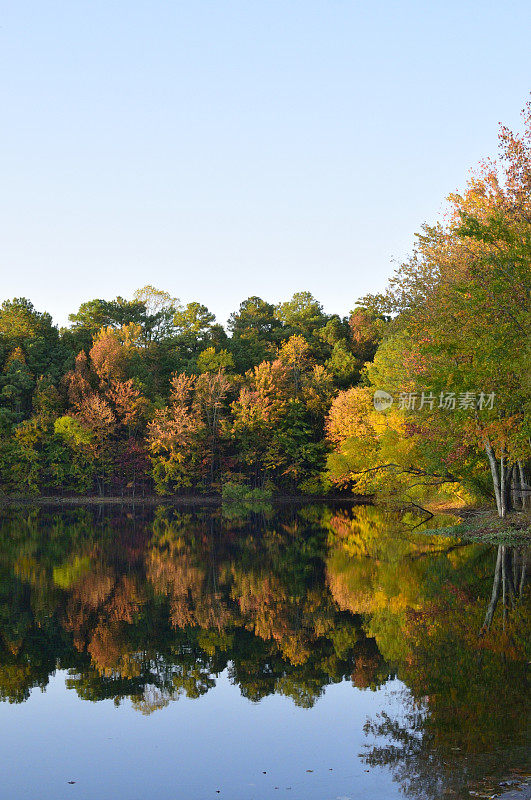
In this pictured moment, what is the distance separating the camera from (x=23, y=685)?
10914 mm

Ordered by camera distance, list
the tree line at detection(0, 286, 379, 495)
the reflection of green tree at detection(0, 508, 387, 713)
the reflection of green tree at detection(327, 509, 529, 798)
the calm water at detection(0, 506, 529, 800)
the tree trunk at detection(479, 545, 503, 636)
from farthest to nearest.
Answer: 1. the tree line at detection(0, 286, 379, 495)
2. the tree trunk at detection(479, 545, 503, 636)
3. the reflection of green tree at detection(0, 508, 387, 713)
4. the reflection of green tree at detection(327, 509, 529, 798)
5. the calm water at detection(0, 506, 529, 800)

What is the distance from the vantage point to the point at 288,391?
66.5 metres

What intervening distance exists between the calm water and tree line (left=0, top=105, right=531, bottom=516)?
672 centimetres

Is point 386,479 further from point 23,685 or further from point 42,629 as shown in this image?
point 23,685

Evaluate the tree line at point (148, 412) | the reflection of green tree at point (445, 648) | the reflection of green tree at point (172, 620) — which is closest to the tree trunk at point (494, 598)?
the reflection of green tree at point (445, 648)

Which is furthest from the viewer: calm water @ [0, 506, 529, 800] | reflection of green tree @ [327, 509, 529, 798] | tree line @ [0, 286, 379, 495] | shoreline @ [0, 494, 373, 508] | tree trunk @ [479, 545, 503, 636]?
tree line @ [0, 286, 379, 495]

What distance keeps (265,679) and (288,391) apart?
5582 centimetres

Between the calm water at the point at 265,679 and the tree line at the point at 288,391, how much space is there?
6715 millimetres

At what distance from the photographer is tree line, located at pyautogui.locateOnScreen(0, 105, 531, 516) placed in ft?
80.2

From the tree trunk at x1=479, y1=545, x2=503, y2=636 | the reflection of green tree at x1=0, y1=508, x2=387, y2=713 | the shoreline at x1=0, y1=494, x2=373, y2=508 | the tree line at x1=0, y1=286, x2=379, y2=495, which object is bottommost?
the shoreline at x1=0, y1=494, x2=373, y2=508

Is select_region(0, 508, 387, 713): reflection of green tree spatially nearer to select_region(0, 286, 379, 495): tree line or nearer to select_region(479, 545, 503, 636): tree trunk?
select_region(479, 545, 503, 636): tree trunk

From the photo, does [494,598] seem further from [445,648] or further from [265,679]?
[265,679]

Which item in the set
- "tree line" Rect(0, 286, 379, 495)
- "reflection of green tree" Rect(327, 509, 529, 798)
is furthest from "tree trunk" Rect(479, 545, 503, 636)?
"tree line" Rect(0, 286, 379, 495)

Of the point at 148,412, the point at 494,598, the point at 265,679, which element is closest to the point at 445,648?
the point at 265,679
